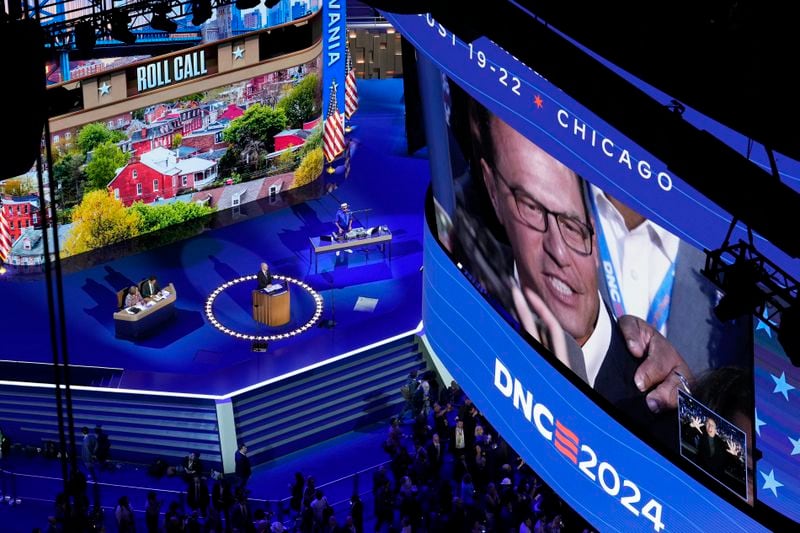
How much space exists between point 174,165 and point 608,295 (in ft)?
36.7

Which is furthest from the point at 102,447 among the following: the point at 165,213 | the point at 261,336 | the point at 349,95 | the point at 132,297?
the point at 349,95

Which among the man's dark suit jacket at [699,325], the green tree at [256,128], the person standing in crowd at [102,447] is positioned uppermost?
the man's dark suit jacket at [699,325]

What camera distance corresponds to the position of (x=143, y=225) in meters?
20.9

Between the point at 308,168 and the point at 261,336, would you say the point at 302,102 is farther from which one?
the point at 261,336

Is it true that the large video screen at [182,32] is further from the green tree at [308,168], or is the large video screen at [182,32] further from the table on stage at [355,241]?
the table on stage at [355,241]

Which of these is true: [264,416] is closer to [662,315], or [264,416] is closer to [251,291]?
[251,291]

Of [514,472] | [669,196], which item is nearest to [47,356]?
[514,472]

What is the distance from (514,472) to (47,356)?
7094 mm

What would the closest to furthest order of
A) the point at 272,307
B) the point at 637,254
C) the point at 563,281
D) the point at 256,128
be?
the point at 637,254 < the point at 563,281 < the point at 272,307 < the point at 256,128

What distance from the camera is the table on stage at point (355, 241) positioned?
20312mm

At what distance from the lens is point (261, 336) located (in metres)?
18.6

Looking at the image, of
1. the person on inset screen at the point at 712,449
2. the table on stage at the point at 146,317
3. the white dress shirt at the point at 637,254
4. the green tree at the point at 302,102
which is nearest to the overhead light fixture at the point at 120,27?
the table on stage at the point at 146,317

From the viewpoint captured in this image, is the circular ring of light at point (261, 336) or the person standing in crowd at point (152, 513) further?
the circular ring of light at point (261, 336)

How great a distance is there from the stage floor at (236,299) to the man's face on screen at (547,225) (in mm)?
5920
